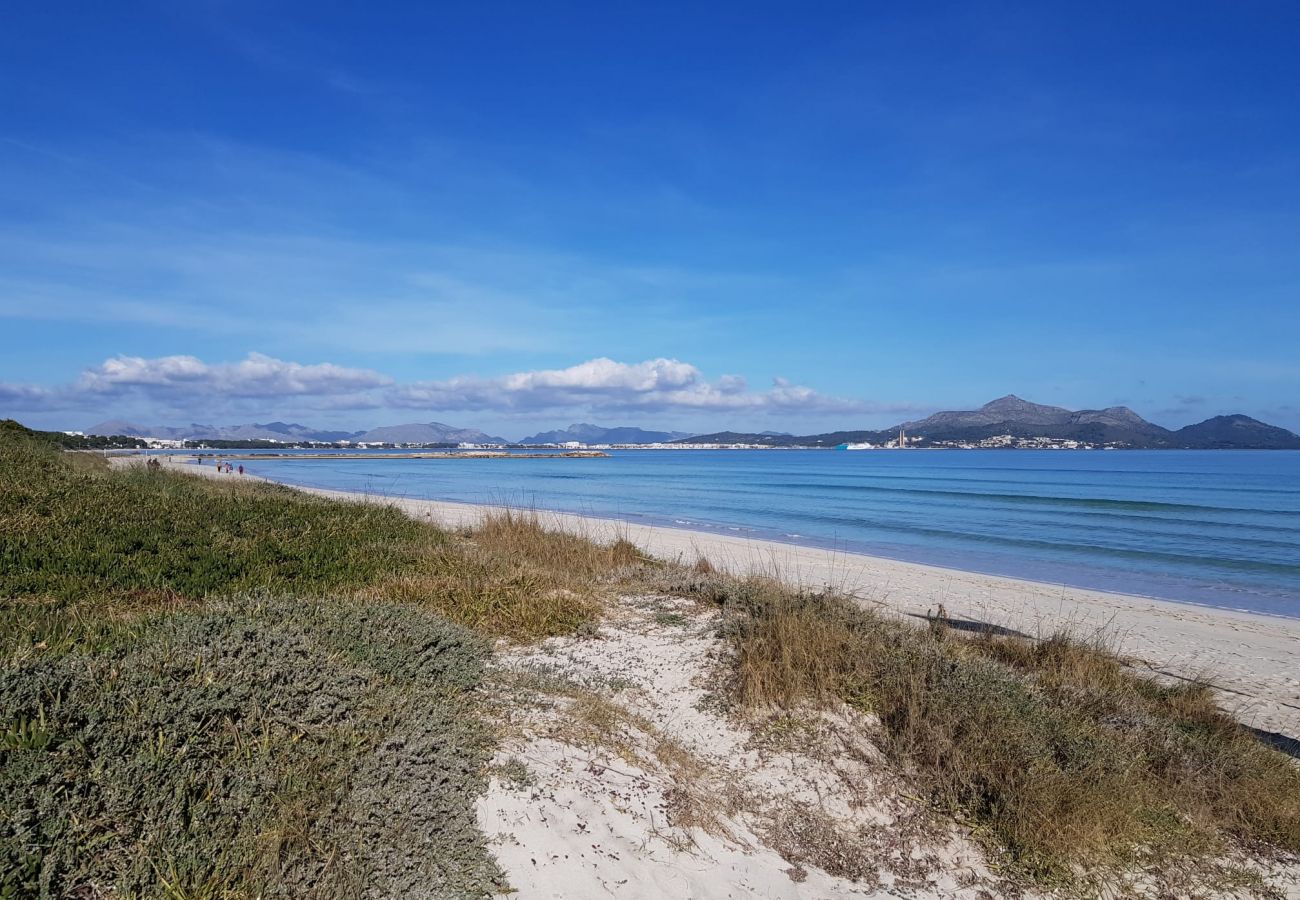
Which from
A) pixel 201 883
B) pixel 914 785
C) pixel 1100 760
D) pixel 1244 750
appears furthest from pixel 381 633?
pixel 1244 750

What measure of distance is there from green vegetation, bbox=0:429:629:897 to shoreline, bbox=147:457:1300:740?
6468mm

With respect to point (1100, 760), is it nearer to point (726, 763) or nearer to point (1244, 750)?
point (1244, 750)

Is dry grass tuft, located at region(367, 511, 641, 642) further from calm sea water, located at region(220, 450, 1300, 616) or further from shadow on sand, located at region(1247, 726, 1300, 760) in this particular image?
calm sea water, located at region(220, 450, 1300, 616)

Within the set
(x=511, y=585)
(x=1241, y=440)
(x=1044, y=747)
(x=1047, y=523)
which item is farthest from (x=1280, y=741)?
(x=1241, y=440)

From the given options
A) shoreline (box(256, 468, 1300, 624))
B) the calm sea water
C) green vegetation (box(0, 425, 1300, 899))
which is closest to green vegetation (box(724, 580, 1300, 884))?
green vegetation (box(0, 425, 1300, 899))

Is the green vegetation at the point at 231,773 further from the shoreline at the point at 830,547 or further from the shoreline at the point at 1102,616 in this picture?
the shoreline at the point at 830,547

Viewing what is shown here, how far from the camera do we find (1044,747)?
18.0ft

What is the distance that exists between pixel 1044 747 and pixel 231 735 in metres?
5.56

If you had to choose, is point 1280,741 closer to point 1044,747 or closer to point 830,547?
point 1044,747

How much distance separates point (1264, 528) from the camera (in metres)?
26.5

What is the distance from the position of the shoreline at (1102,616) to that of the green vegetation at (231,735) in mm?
6468

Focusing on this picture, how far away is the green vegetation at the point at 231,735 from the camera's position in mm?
3037

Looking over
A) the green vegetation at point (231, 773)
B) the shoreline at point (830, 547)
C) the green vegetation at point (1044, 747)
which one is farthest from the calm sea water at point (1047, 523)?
the green vegetation at point (231, 773)

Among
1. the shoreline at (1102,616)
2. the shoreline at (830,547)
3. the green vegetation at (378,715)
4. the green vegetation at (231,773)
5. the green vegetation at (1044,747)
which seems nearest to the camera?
the green vegetation at (231,773)
